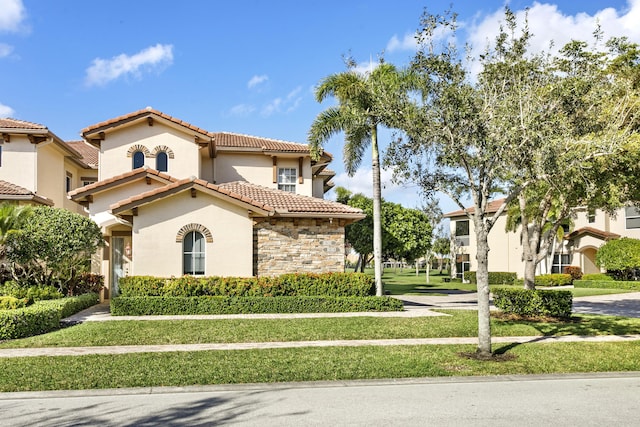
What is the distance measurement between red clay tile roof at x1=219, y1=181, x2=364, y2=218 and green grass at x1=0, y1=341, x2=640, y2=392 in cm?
923

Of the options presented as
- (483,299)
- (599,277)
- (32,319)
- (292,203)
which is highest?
(292,203)

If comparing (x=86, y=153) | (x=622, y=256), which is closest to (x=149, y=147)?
(x=86, y=153)

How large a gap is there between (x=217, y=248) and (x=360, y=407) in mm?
12946

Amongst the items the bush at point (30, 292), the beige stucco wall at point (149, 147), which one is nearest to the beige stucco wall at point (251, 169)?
the beige stucco wall at point (149, 147)

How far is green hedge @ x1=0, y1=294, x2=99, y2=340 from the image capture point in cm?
1337

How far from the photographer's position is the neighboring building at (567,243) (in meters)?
41.7

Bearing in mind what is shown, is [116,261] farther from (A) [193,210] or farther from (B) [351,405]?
(B) [351,405]

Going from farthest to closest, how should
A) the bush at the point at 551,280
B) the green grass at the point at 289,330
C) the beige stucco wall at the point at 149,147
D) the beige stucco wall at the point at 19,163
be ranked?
1. the bush at the point at 551,280
2. the beige stucco wall at the point at 19,163
3. the beige stucco wall at the point at 149,147
4. the green grass at the point at 289,330

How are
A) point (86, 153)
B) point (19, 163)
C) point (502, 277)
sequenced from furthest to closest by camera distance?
point (502, 277), point (86, 153), point (19, 163)

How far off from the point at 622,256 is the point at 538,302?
24.0 meters

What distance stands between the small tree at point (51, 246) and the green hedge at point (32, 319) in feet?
8.67

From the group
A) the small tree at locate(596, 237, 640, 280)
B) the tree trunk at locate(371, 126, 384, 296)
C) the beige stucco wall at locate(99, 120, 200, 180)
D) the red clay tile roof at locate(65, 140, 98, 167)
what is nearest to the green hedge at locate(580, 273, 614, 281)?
the small tree at locate(596, 237, 640, 280)

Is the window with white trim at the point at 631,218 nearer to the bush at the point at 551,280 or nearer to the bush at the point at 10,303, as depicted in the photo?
the bush at the point at 551,280

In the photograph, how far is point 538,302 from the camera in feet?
57.6
